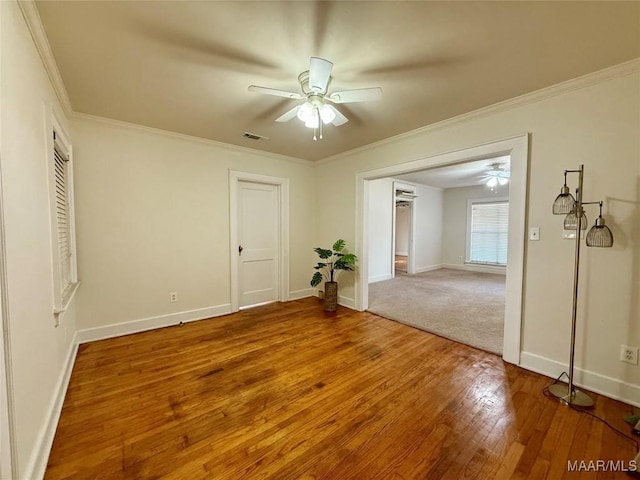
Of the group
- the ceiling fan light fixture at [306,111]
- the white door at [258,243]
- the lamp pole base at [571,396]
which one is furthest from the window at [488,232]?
the ceiling fan light fixture at [306,111]

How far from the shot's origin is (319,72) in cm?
171

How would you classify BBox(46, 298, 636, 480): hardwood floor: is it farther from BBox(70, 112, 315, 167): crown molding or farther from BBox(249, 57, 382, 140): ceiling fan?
BBox(70, 112, 315, 167): crown molding

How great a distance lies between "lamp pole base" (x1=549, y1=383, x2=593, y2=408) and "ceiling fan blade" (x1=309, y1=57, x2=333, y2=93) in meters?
2.91

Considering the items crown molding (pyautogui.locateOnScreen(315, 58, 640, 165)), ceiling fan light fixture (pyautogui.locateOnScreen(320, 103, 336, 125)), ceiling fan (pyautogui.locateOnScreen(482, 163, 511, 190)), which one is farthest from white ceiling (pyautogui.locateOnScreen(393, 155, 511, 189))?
ceiling fan light fixture (pyautogui.locateOnScreen(320, 103, 336, 125))

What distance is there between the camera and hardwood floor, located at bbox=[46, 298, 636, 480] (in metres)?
1.43

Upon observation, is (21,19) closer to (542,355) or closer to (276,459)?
(276,459)

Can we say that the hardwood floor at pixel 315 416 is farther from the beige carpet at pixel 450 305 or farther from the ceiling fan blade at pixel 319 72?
the ceiling fan blade at pixel 319 72

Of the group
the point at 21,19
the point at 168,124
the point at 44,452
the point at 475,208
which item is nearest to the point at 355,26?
the point at 21,19

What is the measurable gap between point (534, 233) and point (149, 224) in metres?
4.19

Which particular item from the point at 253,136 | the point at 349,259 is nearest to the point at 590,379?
the point at 349,259

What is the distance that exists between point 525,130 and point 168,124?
12.4 feet

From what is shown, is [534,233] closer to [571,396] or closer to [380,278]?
[571,396]

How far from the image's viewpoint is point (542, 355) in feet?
7.67

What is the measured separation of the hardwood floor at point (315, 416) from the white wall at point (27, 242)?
0.98ft
